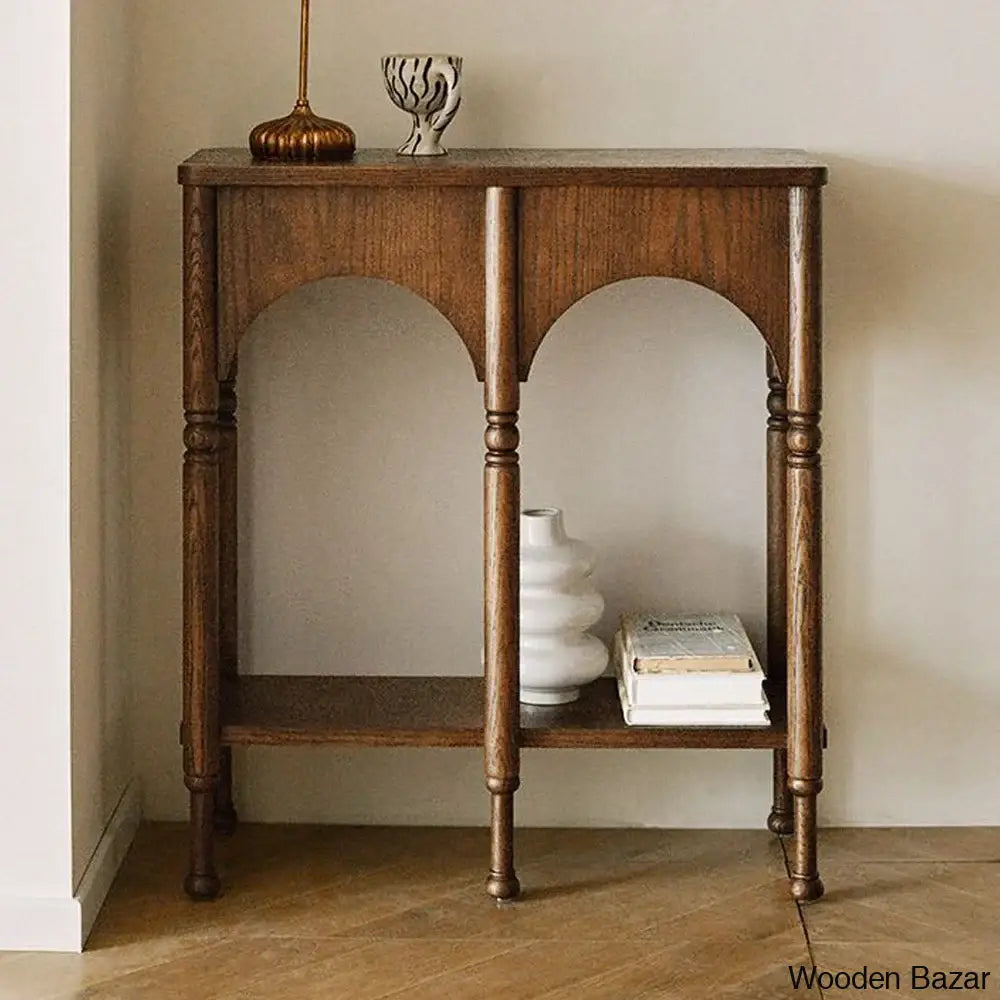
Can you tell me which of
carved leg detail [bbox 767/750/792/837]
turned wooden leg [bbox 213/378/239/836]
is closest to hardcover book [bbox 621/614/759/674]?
carved leg detail [bbox 767/750/792/837]

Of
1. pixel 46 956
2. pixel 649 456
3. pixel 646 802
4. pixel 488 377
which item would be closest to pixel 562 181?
pixel 488 377

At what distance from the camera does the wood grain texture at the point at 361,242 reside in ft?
8.54

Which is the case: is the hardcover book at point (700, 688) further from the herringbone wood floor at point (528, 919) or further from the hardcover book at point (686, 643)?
the herringbone wood floor at point (528, 919)

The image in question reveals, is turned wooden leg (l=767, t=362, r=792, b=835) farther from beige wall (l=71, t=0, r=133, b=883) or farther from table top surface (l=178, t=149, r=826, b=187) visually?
beige wall (l=71, t=0, r=133, b=883)

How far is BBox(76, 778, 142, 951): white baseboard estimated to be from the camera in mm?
2615

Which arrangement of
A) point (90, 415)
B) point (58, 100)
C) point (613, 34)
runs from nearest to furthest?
point (58, 100) → point (90, 415) → point (613, 34)

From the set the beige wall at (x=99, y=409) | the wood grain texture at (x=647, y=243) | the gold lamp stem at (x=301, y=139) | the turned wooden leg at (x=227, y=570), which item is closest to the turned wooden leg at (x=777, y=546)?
the wood grain texture at (x=647, y=243)

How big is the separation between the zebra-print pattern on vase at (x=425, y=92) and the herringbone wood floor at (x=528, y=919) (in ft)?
3.61

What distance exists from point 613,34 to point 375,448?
0.75m

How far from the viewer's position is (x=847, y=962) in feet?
8.31

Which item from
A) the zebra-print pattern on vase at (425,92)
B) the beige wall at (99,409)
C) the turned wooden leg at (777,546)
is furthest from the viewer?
the turned wooden leg at (777,546)

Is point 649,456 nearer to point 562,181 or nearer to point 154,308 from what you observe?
point 562,181

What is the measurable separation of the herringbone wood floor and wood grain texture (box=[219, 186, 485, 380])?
2.63 ft

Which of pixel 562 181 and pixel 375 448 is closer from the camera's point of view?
pixel 562 181
